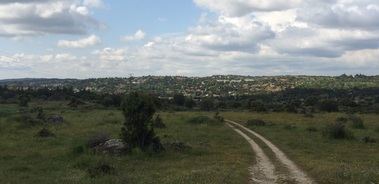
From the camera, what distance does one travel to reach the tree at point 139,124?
29409 millimetres

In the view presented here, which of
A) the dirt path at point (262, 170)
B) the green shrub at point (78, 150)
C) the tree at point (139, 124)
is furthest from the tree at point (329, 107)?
the green shrub at point (78, 150)

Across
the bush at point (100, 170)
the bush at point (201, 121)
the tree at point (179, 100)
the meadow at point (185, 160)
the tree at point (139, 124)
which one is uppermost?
the tree at point (139, 124)

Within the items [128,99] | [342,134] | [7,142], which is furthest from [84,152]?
[342,134]

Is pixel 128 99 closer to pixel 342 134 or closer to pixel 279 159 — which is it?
pixel 279 159

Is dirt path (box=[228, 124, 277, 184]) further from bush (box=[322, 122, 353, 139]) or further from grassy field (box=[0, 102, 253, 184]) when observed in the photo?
bush (box=[322, 122, 353, 139])

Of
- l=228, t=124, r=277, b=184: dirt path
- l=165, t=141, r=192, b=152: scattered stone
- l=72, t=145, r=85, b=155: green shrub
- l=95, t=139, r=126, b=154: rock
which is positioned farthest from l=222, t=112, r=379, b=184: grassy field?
l=72, t=145, r=85, b=155: green shrub

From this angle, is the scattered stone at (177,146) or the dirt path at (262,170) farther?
the scattered stone at (177,146)

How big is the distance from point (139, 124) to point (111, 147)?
9.00 ft

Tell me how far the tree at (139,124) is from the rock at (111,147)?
663 millimetres

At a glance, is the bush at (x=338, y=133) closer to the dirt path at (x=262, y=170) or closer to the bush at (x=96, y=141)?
the dirt path at (x=262, y=170)

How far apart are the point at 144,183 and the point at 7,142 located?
18.7 meters

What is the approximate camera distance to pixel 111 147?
1102 inches

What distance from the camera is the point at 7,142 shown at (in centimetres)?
3381

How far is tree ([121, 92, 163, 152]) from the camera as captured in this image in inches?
1158
